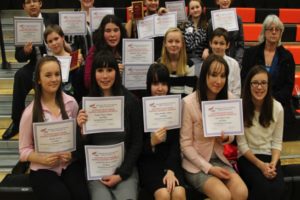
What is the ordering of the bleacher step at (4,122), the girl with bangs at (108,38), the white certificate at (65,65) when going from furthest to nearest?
the bleacher step at (4,122), the girl with bangs at (108,38), the white certificate at (65,65)

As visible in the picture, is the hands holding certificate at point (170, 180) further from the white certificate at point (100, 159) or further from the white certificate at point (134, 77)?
the white certificate at point (134, 77)

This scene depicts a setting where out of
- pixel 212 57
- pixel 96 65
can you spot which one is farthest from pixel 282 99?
pixel 96 65

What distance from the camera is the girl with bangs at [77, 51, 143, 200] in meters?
2.38

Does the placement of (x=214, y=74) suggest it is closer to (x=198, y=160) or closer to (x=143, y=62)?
(x=198, y=160)

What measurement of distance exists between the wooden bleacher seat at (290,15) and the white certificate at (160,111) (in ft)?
13.4

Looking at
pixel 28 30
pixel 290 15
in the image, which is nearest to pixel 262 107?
pixel 28 30

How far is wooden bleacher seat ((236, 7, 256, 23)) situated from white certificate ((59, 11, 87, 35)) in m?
3.07

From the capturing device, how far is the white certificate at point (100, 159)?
239 centimetres

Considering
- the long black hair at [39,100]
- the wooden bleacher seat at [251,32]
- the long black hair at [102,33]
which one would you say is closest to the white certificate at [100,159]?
the long black hair at [39,100]

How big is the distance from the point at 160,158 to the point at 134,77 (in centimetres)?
81

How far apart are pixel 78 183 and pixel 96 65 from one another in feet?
2.43

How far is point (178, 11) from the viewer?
3.92 m

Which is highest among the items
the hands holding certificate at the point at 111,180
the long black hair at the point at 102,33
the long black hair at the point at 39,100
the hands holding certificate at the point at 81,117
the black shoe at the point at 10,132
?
the long black hair at the point at 102,33

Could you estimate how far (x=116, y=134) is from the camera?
8.33ft
